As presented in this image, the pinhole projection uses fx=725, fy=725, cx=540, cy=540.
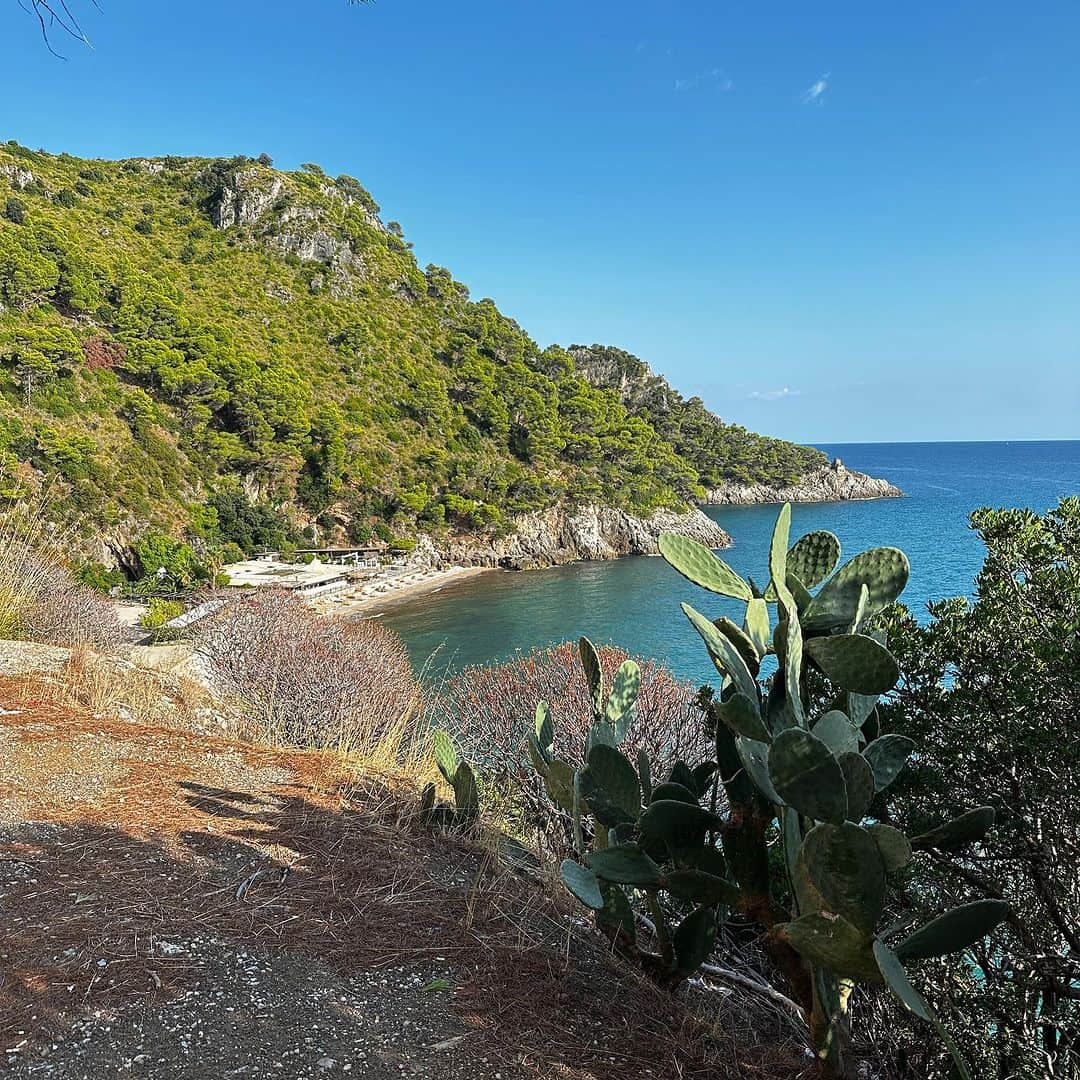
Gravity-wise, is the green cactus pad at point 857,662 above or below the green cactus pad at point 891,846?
above

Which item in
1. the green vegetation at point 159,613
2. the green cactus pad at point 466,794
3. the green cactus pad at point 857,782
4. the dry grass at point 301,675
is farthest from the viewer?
the green vegetation at point 159,613

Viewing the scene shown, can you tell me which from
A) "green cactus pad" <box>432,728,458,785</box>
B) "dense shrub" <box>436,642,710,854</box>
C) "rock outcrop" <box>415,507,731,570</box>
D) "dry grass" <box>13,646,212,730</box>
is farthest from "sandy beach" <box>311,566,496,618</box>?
"green cactus pad" <box>432,728,458,785</box>

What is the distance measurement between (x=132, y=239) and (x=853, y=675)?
5266 cm

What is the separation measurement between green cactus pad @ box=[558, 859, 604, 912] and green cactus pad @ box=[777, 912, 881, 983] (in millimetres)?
575

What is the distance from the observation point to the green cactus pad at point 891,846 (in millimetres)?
1288

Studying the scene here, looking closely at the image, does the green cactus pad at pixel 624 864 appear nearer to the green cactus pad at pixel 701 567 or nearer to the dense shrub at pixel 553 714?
the green cactus pad at pixel 701 567

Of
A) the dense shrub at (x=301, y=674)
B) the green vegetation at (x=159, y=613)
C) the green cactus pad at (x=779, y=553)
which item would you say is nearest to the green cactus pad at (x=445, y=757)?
the green cactus pad at (x=779, y=553)

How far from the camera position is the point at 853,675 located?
1522 millimetres

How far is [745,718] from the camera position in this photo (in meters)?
1.47

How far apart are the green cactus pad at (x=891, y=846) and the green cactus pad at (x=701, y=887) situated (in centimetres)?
44

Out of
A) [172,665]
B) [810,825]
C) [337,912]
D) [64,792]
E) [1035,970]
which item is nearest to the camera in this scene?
[810,825]

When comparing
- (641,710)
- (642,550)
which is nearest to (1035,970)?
(641,710)

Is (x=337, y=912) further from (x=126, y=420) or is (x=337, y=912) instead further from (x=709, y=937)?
(x=126, y=420)

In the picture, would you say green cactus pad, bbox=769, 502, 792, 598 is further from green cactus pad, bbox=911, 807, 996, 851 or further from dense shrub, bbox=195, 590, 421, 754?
dense shrub, bbox=195, 590, 421, 754
